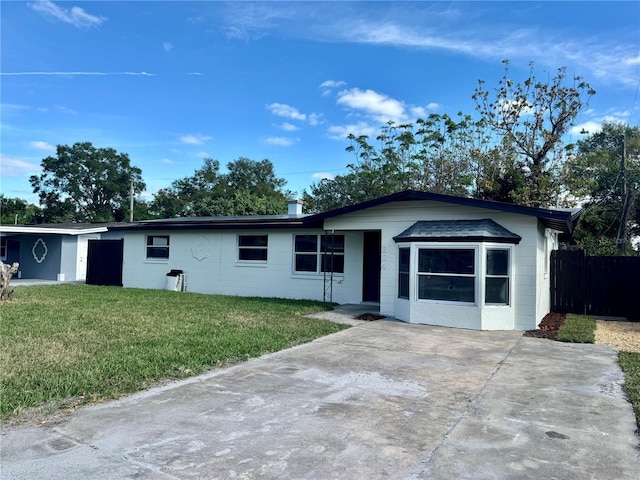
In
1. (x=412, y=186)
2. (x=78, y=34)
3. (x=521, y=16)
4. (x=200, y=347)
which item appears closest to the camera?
(x=200, y=347)

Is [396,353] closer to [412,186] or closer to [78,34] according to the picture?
[78,34]

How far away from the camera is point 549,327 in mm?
9656

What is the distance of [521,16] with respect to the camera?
12.1 m

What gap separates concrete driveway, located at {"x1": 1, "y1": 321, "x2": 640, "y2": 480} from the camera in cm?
313

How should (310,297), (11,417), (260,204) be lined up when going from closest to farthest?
1. (11,417)
2. (310,297)
3. (260,204)

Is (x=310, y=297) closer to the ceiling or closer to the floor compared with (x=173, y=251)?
closer to the floor

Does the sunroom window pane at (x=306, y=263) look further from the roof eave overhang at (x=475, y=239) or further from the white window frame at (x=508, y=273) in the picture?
the white window frame at (x=508, y=273)

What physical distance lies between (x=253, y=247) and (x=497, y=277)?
8169mm

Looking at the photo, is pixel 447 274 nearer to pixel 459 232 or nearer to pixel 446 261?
pixel 446 261

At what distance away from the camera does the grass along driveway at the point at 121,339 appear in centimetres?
479

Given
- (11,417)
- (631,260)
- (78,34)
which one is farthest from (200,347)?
(631,260)

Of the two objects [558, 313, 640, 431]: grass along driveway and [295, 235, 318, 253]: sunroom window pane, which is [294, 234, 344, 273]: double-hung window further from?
[558, 313, 640, 431]: grass along driveway

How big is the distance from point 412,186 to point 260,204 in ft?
47.0

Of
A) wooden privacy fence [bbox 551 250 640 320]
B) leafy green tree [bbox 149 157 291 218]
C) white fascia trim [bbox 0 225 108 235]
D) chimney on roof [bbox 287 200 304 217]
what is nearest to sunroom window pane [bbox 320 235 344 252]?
chimney on roof [bbox 287 200 304 217]
